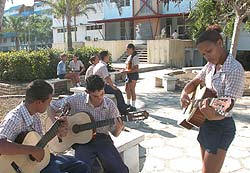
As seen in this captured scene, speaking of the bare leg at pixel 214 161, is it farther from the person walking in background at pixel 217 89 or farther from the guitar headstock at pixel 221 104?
the guitar headstock at pixel 221 104

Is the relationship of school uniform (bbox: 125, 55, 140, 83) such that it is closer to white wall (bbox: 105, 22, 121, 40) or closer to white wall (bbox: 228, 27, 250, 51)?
white wall (bbox: 228, 27, 250, 51)

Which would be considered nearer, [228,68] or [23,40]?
[228,68]

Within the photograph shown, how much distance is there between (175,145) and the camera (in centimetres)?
584

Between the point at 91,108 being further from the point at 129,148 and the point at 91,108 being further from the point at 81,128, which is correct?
the point at 129,148

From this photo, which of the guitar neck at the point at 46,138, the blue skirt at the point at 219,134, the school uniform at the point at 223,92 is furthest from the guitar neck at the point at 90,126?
the blue skirt at the point at 219,134

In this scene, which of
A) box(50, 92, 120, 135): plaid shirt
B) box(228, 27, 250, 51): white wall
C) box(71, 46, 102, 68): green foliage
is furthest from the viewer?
box(228, 27, 250, 51): white wall

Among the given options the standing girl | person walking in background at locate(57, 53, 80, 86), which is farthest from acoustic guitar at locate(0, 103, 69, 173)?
person walking in background at locate(57, 53, 80, 86)

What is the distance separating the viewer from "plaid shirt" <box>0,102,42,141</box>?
298 cm

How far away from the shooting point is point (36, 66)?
13.1 metres

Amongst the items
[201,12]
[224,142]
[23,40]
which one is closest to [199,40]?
[224,142]

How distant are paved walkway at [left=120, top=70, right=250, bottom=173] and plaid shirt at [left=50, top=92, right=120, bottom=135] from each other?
4.24 ft

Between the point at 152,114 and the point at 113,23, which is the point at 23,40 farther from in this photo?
the point at 152,114

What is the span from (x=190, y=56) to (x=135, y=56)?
13.5 m

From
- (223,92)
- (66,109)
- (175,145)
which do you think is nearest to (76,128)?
(66,109)
